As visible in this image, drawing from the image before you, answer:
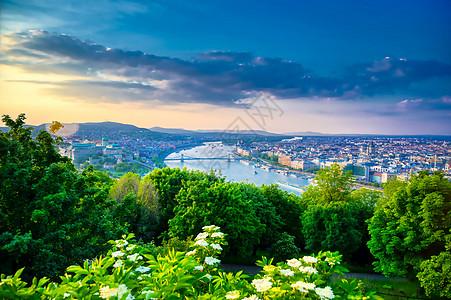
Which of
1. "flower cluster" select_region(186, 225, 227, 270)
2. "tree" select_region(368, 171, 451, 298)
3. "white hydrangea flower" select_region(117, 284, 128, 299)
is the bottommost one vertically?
"tree" select_region(368, 171, 451, 298)

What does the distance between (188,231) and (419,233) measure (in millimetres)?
11501

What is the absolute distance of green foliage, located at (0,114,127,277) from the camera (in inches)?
276

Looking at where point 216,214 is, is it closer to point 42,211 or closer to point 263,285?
point 42,211

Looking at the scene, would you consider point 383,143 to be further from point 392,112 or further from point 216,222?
point 216,222

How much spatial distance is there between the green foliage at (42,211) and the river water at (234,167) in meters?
16.6

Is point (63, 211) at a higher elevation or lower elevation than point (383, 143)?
lower

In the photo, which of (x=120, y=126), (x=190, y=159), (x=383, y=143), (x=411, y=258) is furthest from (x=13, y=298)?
(x=383, y=143)

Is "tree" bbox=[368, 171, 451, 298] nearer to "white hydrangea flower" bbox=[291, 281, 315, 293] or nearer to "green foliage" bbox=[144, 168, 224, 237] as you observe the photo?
"green foliage" bbox=[144, 168, 224, 237]

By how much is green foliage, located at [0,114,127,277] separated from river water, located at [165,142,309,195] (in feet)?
54.5

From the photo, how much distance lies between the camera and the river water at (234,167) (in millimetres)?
27438

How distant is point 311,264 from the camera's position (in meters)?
3.89

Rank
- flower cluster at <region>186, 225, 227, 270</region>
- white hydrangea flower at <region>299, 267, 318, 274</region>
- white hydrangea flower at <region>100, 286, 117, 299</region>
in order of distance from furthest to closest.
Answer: flower cluster at <region>186, 225, 227, 270</region>, white hydrangea flower at <region>299, 267, 318, 274</region>, white hydrangea flower at <region>100, 286, 117, 299</region>

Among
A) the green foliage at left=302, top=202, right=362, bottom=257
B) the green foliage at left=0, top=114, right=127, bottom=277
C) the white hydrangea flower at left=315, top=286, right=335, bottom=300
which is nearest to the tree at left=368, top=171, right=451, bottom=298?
the green foliage at left=302, top=202, right=362, bottom=257

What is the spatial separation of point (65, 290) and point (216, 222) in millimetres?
12091
